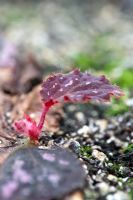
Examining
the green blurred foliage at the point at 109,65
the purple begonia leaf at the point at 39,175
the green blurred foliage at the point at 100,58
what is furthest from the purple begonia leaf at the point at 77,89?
the green blurred foliage at the point at 100,58

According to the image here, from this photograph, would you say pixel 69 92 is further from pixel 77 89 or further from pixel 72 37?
pixel 72 37

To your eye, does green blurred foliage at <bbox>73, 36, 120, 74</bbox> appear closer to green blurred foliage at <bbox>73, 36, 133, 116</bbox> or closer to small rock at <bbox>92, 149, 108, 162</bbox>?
green blurred foliage at <bbox>73, 36, 133, 116</bbox>

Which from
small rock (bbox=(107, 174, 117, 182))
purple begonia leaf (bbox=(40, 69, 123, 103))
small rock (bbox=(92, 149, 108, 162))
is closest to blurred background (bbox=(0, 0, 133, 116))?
small rock (bbox=(92, 149, 108, 162))

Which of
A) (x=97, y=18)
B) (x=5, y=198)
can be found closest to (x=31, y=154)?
(x=5, y=198)

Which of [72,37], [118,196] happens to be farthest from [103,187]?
[72,37]

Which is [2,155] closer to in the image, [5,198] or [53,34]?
[5,198]

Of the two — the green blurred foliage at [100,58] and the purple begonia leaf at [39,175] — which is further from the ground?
the green blurred foliage at [100,58]

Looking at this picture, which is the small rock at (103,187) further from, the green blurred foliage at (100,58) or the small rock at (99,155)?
the green blurred foliage at (100,58)

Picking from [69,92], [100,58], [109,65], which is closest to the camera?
[69,92]
